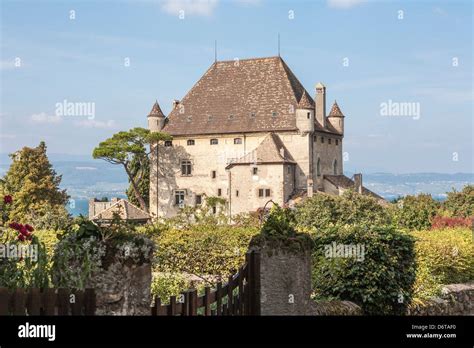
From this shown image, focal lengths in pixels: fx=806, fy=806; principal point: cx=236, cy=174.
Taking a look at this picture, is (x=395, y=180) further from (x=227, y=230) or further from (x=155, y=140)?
(x=227, y=230)

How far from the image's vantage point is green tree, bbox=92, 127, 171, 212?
219 feet

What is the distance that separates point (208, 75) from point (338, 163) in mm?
13904

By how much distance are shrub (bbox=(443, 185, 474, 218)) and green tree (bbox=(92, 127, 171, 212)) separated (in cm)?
3084

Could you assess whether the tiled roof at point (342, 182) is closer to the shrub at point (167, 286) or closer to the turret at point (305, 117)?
the turret at point (305, 117)

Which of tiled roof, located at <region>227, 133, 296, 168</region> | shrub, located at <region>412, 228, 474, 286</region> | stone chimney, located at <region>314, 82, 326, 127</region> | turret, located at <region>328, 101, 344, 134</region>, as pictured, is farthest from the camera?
turret, located at <region>328, 101, 344, 134</region>

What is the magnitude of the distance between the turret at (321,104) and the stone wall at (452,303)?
51655 mm

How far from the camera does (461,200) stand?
4200 cm

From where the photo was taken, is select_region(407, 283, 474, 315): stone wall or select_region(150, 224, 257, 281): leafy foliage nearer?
select_region(407, 283, 474, 315): stone wall

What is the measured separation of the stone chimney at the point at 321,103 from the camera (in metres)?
68.2

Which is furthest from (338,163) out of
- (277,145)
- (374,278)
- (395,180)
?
(395,180)

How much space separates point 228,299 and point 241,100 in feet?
201

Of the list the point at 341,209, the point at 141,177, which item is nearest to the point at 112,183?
the point at 141,177

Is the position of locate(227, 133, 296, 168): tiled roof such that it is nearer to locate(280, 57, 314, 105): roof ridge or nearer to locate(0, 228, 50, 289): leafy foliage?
locate(280, 57, 314, 105): roof ridge

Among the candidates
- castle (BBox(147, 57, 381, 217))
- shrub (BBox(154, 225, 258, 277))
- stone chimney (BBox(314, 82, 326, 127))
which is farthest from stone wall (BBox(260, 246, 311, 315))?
stone chimney (BBox(314, 82, 326, 127))
